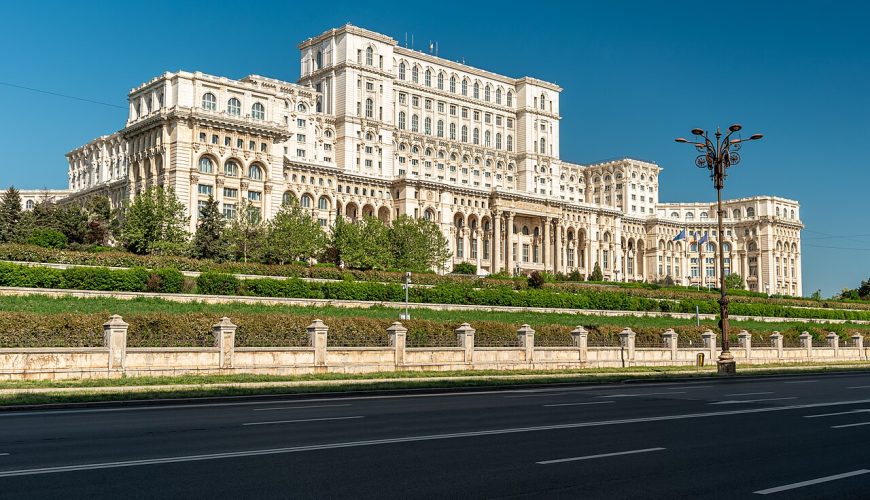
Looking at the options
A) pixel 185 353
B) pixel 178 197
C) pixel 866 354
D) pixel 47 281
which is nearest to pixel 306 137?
pixel 178 197

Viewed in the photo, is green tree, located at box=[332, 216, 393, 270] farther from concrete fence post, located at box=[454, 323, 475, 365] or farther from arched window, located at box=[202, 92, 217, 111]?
concrete fence post, located at box=[454, 323, 475, 365]

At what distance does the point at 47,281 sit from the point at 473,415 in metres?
37.3

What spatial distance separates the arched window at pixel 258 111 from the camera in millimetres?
87406

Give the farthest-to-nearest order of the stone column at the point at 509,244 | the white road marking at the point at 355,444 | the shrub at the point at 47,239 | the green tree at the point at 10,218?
the stone column at the point at 509,244 < the green tree at the point at 10,218 < the shrub at the point at 47,239 < the white road marking at the point at 355,444

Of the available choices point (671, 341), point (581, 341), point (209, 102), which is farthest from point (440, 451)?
point (209, 102)

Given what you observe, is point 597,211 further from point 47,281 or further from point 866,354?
point 47,281

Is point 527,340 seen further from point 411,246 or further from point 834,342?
point 411,246

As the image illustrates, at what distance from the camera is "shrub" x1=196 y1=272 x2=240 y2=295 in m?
52.1

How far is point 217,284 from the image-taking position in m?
52.7

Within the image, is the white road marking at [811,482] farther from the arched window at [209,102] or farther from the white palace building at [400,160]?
→ the arched window at [209,102]

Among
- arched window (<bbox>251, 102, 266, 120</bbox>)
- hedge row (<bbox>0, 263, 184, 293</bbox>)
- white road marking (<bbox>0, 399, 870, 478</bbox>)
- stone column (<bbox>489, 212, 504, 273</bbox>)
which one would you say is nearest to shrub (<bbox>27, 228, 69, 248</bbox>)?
hedge row (<bbox>0, 263, 184, 293</bbox>)

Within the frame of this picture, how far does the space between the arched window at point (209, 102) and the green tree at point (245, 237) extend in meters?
11.9

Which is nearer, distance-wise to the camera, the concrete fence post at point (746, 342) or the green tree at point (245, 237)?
the concrete fence post at point (746, 342)

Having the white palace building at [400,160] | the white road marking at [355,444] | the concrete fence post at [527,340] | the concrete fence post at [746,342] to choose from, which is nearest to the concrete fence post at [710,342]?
the concrete fence post at [746,342]
